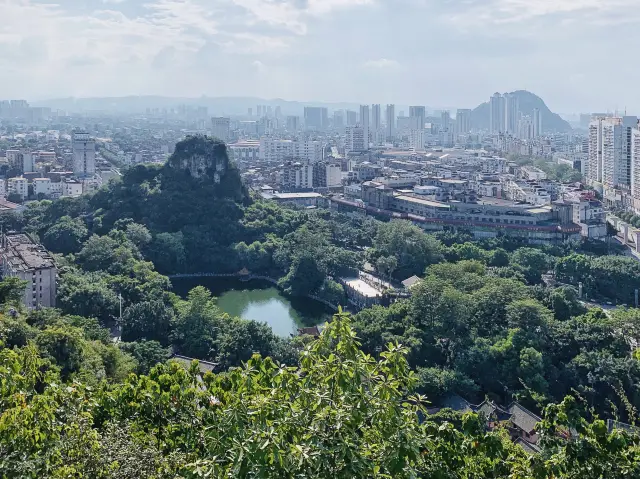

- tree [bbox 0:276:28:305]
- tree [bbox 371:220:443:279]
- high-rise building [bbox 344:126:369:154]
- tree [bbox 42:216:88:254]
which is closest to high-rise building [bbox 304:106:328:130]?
high-rise building [bbox 344:126:369:154]

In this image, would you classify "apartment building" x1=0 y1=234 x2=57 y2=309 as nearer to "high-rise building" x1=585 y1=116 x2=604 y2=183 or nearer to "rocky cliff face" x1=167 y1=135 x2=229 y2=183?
"rocky cliff face" x1=167 y1=135 x2=229 y2=183

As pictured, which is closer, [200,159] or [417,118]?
[200,159]

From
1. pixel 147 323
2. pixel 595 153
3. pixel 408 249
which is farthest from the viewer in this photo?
pixel 595 153

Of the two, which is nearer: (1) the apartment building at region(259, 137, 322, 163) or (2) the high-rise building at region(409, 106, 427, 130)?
(1) the apartment building at region(259, 137, 322, 163)

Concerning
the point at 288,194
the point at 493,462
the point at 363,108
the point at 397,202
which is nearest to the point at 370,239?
the point at 397,202

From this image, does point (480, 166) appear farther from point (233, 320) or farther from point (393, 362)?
point (393, 362)

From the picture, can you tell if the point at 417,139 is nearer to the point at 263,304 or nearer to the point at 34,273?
the point at 263,304

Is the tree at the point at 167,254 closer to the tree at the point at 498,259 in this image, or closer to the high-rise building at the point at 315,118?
the tree at the point at 498,259

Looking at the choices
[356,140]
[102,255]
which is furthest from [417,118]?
[102,255]
